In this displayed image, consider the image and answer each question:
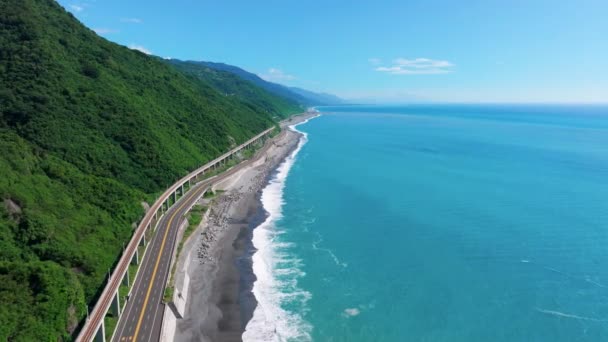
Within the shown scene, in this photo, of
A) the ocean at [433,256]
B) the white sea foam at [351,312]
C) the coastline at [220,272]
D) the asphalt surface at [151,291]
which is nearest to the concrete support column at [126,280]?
the asphalt surface at [151,291]

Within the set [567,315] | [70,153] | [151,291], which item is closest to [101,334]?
[151,291]

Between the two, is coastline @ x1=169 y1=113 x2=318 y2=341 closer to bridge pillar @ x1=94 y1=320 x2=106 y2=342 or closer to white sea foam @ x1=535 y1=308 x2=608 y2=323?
bridge pillar @ x1=94 y1=320 x2=106 y2=342

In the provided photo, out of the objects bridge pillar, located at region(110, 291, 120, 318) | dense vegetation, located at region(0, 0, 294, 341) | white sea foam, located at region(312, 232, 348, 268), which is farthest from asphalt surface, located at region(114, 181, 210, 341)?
white sea foam, located at region(312, 232, 348, 268)

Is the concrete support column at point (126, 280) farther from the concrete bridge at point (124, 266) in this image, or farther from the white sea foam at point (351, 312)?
the white sea foam at point (351, 312)

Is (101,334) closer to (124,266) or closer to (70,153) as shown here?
(124,266)

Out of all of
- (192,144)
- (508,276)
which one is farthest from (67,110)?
(508,276)

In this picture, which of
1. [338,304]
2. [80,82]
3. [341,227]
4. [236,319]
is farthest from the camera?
[80,82]

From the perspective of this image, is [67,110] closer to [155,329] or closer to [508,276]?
[155,329]
